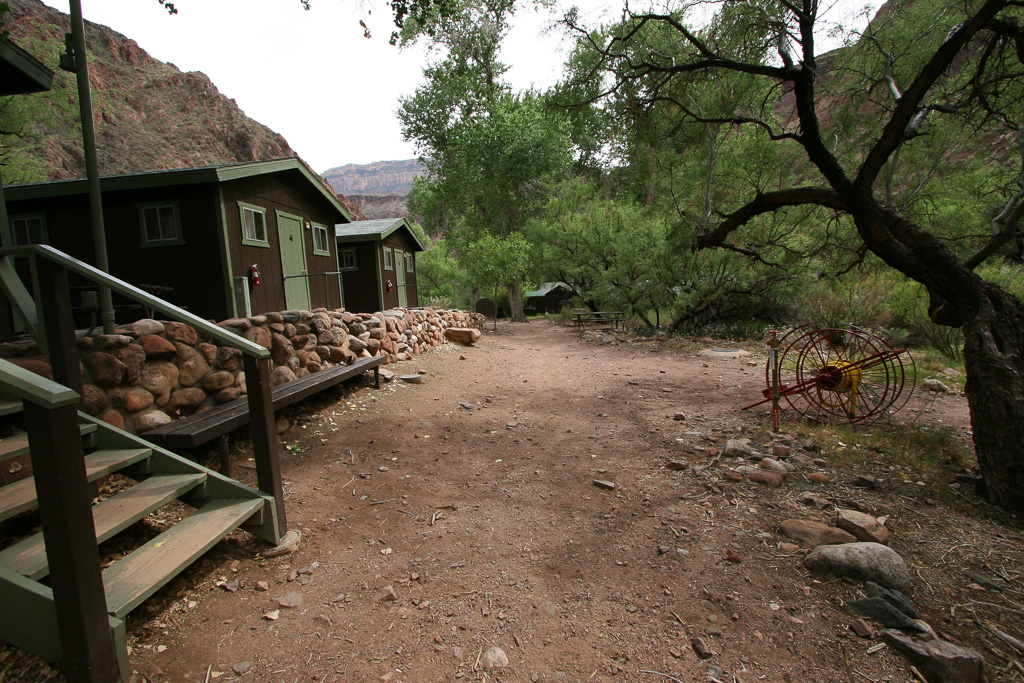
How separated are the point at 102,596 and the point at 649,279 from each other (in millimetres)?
14832

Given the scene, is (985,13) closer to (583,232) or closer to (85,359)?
(85,359)

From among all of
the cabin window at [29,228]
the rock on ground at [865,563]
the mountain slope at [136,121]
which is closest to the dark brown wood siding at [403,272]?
the cabin window at [29,228]

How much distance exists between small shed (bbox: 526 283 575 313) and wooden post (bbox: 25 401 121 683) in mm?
33706

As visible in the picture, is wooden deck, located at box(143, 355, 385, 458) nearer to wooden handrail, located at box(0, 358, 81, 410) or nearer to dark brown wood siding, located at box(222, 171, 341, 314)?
→ wooden handrail, located at box(0, 358, 81, 410)

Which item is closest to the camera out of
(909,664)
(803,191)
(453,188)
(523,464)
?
(909,664)

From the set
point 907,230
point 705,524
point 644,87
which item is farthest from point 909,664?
point 644,87

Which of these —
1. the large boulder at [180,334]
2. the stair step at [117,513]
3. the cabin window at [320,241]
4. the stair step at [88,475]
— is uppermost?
the cabin window at [320,241]

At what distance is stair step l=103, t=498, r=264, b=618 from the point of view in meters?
1.94

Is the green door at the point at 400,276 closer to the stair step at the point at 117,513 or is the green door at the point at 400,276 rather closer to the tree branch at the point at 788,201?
the tree branch at the point at 788,201

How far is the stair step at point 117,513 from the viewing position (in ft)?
6.20

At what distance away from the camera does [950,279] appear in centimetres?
416

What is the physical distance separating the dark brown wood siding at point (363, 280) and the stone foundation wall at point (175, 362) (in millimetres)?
7912

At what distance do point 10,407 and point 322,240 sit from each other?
396 inches

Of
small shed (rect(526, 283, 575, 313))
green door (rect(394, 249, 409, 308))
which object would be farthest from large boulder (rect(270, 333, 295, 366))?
small shed (rect(526, 283, 575, 313))
